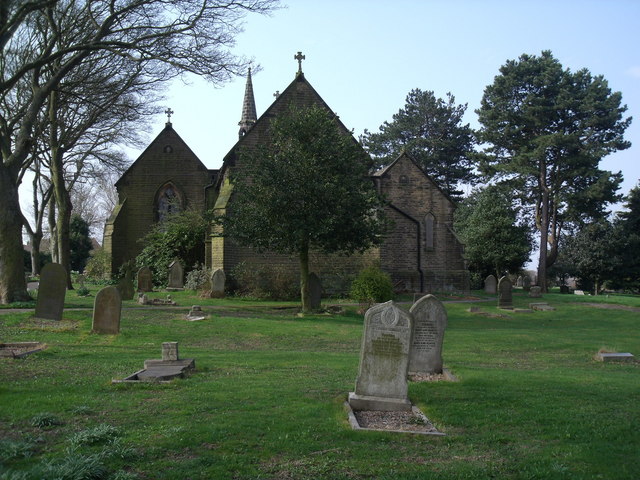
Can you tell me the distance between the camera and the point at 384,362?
8.18 metres

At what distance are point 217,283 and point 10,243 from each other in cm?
904

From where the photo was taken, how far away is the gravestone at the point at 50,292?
52.7 ft

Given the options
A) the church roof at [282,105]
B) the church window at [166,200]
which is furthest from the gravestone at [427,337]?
the church window at [166,200]

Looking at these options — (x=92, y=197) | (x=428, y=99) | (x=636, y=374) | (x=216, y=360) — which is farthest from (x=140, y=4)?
(x=92, y=197)

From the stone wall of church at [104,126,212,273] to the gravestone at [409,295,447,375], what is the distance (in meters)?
30.5

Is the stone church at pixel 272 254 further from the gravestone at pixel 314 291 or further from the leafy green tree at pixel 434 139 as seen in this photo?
the leafy green tree at pixel 434 139

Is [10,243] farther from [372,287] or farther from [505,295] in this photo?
[505,295]

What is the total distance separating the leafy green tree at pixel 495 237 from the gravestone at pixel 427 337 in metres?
38.0

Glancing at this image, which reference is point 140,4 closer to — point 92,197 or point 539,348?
point 539,348

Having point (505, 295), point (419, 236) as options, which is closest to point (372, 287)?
point (505, 295)

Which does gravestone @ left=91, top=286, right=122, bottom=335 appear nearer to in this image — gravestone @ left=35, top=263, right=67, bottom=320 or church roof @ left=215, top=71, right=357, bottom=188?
gravestone @ left=35, top=263, right=67, bottom=320

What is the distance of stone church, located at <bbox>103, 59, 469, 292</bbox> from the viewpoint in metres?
28.7

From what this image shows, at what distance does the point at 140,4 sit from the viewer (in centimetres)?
1975

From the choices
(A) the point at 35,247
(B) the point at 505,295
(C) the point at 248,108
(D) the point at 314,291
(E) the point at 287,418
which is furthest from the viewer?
(C) the point at 248,108
